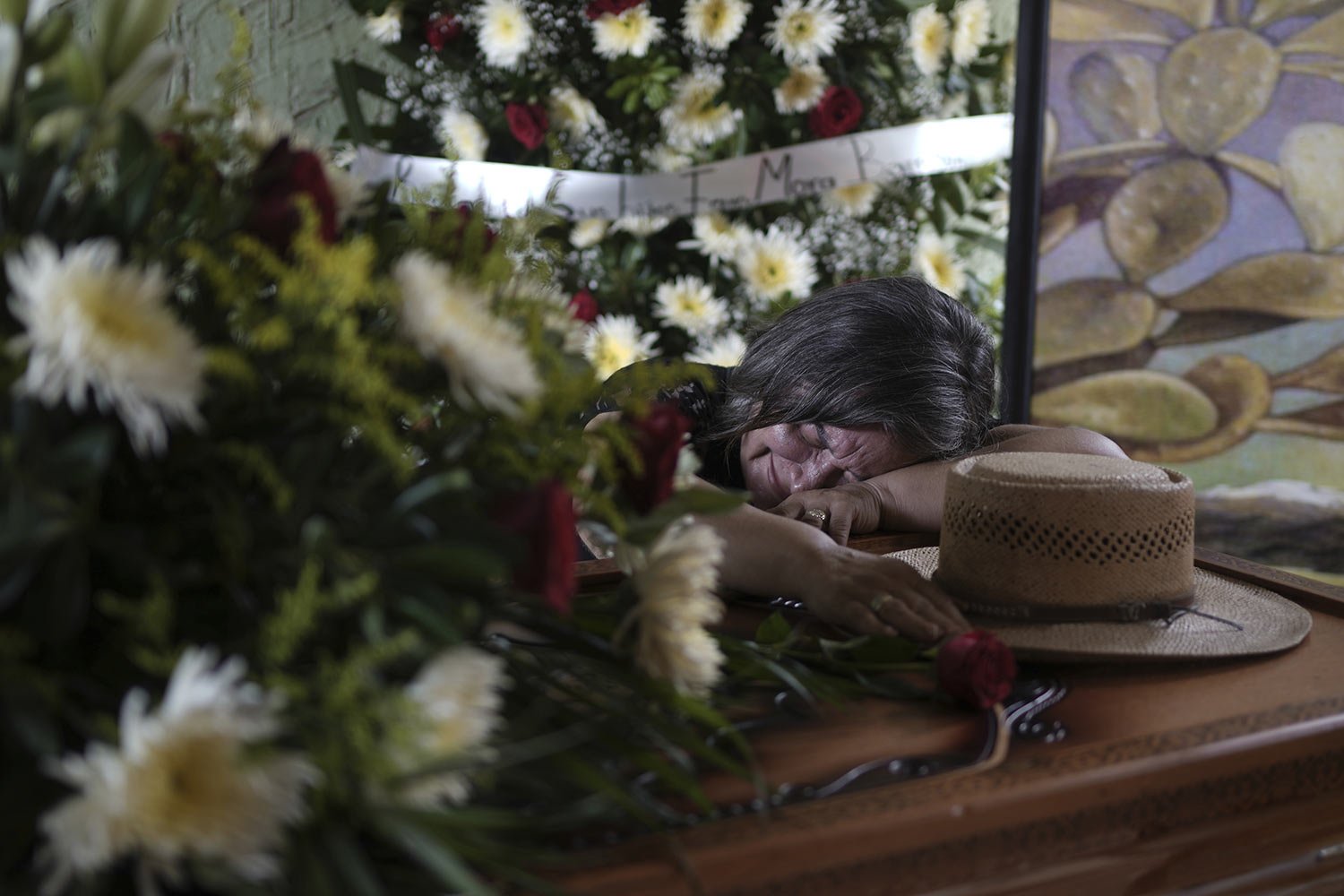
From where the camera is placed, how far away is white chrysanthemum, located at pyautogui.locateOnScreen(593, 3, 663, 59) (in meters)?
2.41

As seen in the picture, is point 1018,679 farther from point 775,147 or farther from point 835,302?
point 775,147

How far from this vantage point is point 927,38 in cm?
261

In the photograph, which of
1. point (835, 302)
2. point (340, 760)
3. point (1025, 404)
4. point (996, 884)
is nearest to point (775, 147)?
point (1025, 404)

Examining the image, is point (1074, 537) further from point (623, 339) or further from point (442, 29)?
point (442, 29)

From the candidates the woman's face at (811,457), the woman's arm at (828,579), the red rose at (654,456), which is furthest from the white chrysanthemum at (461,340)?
the woman's face at (811,457)

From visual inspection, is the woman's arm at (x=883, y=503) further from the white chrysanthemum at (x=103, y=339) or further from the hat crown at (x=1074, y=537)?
the white chrysanthemum at (x=103, y=339)

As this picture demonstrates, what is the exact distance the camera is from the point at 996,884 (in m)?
0.69

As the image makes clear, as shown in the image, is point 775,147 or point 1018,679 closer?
point 1018,679

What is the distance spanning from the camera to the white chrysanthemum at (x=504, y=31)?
2.39 metres

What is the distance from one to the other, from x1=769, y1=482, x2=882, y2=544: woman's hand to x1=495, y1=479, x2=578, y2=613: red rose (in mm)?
759

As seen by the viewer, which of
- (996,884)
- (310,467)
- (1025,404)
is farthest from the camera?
(1025,404)

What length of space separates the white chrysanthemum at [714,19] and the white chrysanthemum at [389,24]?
584 millimetres

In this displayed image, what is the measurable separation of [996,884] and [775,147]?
209cm

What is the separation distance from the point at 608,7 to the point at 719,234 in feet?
1.68
